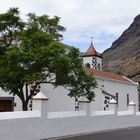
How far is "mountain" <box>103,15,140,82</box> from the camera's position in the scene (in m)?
72.8

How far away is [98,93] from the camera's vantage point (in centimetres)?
4322

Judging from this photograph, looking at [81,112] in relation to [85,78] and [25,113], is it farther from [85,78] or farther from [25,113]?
[25,113]

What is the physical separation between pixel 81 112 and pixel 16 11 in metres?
7.16

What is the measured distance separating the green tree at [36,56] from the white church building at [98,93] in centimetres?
188

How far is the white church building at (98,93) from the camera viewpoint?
3400 cm

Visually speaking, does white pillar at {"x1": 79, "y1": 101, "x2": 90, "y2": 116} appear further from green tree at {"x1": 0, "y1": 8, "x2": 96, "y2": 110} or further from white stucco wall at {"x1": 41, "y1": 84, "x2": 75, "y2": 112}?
white stucco wall at {"x1": 41, "y1": 84, "x2": 75, "y2": 112}

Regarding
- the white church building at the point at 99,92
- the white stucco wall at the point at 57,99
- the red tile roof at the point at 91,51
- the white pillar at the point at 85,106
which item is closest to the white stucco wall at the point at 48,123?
the white pillar at the point at 85,106

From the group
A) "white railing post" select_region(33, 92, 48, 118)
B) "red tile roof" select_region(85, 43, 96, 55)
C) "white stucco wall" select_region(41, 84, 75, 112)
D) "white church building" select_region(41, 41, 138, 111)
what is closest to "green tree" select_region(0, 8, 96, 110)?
"white railing post" select_region(33, 92, 48, 118)

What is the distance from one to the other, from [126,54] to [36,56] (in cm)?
5927

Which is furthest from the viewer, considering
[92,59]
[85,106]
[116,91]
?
[92,59]

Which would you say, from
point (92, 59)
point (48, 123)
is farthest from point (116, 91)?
point (48, 123)

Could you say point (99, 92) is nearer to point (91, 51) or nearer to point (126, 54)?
point (91, 51)

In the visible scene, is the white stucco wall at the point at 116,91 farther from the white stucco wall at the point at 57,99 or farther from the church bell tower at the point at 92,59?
the church bell tower at the point at 92,59

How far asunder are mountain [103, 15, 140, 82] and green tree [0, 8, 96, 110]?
145ft
